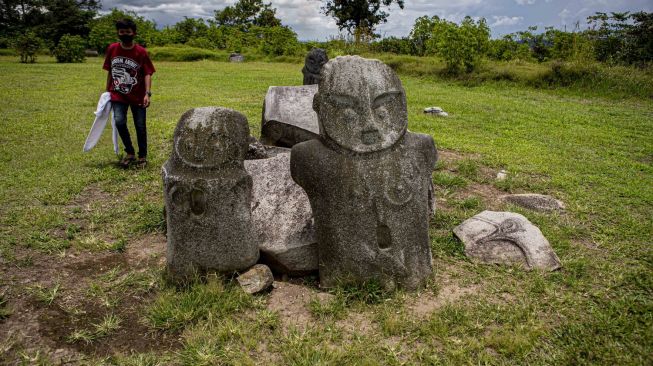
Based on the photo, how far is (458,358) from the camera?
2922mm

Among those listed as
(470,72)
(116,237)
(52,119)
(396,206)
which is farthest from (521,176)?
(470,72)

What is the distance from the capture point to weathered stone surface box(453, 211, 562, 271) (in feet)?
13.3

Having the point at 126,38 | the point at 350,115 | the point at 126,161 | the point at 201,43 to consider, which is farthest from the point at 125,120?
the point at 201,43

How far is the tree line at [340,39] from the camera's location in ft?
59.1

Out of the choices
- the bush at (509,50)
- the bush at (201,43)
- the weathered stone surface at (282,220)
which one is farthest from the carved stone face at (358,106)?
the bush at (201,43)

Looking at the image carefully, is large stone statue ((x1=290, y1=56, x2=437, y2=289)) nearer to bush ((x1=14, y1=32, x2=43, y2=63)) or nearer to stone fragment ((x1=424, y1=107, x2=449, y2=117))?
stone fragment ((x1=424, y1=107, x2=449, y2=117))

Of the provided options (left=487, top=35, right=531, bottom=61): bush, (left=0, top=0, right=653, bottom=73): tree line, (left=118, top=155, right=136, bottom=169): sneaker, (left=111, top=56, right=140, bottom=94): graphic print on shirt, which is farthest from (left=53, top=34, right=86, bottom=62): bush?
(left=111, top=56, right=140, bottom=94): graphic print on shirt

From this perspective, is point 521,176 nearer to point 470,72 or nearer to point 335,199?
point 335,199

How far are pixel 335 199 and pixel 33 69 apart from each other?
23.1 meters

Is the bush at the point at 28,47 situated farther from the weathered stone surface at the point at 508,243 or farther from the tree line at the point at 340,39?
the weathered stone surface at the point at 508,243

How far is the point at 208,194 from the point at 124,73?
359 cm

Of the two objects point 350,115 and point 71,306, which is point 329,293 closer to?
point 350,115

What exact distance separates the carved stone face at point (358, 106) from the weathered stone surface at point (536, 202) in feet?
9.11

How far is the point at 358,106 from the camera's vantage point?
136 inches
